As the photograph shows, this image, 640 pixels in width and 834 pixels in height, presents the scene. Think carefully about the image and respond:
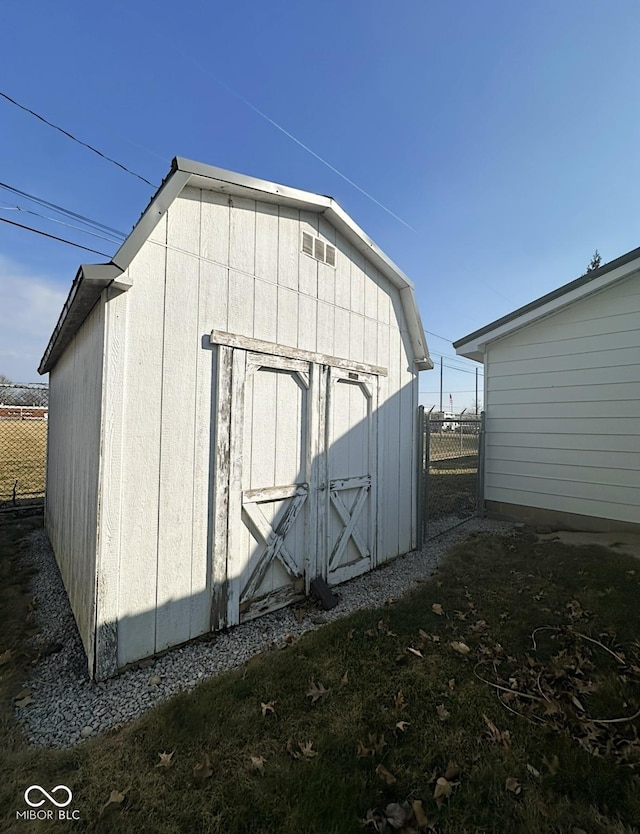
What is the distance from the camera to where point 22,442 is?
10.3 meters

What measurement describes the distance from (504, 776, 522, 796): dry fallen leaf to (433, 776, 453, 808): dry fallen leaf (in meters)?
0.26

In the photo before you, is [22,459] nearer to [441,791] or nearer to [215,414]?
[215,414]

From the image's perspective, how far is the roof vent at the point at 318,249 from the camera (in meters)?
3.65

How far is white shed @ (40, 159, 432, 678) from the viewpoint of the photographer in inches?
98.0

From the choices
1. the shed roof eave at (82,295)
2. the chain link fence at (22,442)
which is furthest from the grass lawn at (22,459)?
the shed roof eave at (82,295)

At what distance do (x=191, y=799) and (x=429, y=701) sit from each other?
4.65 feet

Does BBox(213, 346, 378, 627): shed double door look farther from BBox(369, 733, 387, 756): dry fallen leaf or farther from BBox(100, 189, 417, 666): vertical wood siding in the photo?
BBox(369, 733, 387, 756): dry fallen leaf

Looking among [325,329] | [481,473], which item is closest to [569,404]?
[481,473]

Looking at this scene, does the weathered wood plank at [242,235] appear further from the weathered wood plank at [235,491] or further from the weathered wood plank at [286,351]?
the weathered wood plank at [235,491]

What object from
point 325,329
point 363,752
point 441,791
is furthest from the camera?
point 325,329

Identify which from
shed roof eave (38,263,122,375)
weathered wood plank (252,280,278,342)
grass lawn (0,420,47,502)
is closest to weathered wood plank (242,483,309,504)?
weathered wood plank (252,280,278,342)

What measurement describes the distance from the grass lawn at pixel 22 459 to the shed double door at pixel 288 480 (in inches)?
275

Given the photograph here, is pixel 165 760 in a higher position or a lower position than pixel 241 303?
lower

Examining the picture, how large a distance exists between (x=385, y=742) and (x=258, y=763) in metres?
0.68
